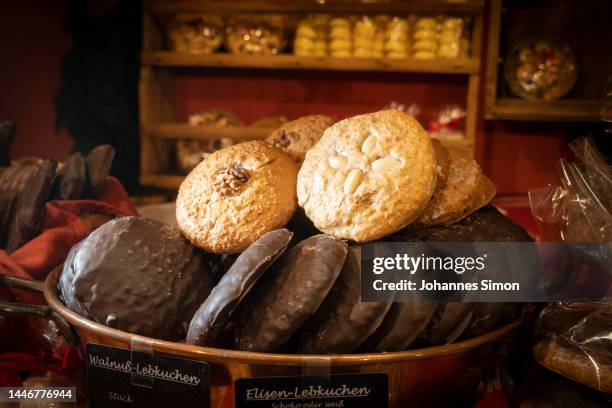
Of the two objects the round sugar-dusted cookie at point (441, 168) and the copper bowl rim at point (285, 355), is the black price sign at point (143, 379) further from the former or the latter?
the round sugar-dusted cookie at point (441, 168)

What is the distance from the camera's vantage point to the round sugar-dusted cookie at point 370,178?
72 centimetres

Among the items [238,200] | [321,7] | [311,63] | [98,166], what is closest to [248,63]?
[311,63]

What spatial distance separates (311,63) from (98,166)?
4.94 ft

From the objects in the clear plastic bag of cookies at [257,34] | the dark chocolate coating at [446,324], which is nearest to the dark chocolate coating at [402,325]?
the dark chocolate coating at [446,324]

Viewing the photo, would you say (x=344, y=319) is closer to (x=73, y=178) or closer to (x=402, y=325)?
(x=402, y=325)

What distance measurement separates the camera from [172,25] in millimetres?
2725

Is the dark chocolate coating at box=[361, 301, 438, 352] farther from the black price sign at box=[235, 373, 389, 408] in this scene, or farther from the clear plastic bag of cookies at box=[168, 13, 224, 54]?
the clear plastic bag of cookies at box=[168, 13, 224, 54]

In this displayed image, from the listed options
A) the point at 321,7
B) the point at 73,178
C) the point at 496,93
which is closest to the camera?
the point at 73,178

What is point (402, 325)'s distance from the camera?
26.1 inches

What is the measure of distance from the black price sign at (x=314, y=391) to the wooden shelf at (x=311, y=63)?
2.11 meters

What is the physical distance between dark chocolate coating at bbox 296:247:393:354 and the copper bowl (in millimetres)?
28

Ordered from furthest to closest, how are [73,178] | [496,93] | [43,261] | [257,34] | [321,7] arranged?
[257,34]
[321,7]
[496,93]
[73,178]
[43,261]

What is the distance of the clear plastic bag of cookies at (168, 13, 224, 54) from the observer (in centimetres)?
271

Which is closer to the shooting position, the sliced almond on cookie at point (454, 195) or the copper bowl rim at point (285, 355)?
the copper bowl rim at point (285, 355)
